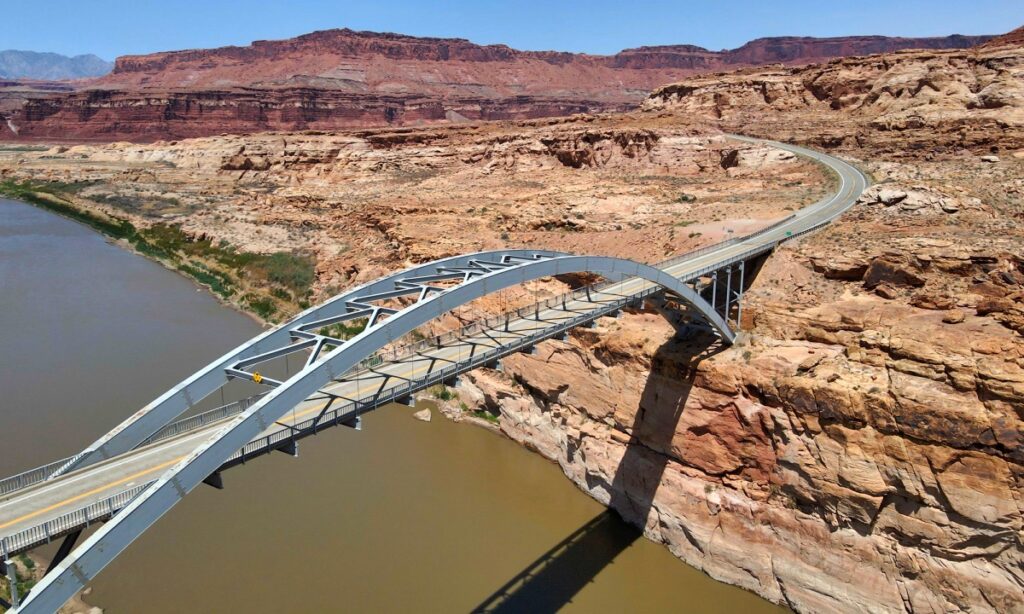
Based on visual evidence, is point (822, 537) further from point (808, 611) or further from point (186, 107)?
point (186, 107)

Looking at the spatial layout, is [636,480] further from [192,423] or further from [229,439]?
[229,439]

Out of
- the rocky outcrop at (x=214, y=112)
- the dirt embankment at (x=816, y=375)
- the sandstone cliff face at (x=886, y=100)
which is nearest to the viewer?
the dirt embankment at (x=816, y=375)

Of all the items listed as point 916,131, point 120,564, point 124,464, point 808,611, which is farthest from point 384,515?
point 916,131

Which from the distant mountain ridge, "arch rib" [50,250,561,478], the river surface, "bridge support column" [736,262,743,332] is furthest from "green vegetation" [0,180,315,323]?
the distant mountain ridge

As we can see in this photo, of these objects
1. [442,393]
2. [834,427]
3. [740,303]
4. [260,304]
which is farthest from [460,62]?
[834,427]

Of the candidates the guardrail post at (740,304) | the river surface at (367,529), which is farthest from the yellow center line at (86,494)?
the guardrail post at (740,304)

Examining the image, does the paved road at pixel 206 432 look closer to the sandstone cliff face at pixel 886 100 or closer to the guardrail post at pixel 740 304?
the guardrail post at pixel 740 304
